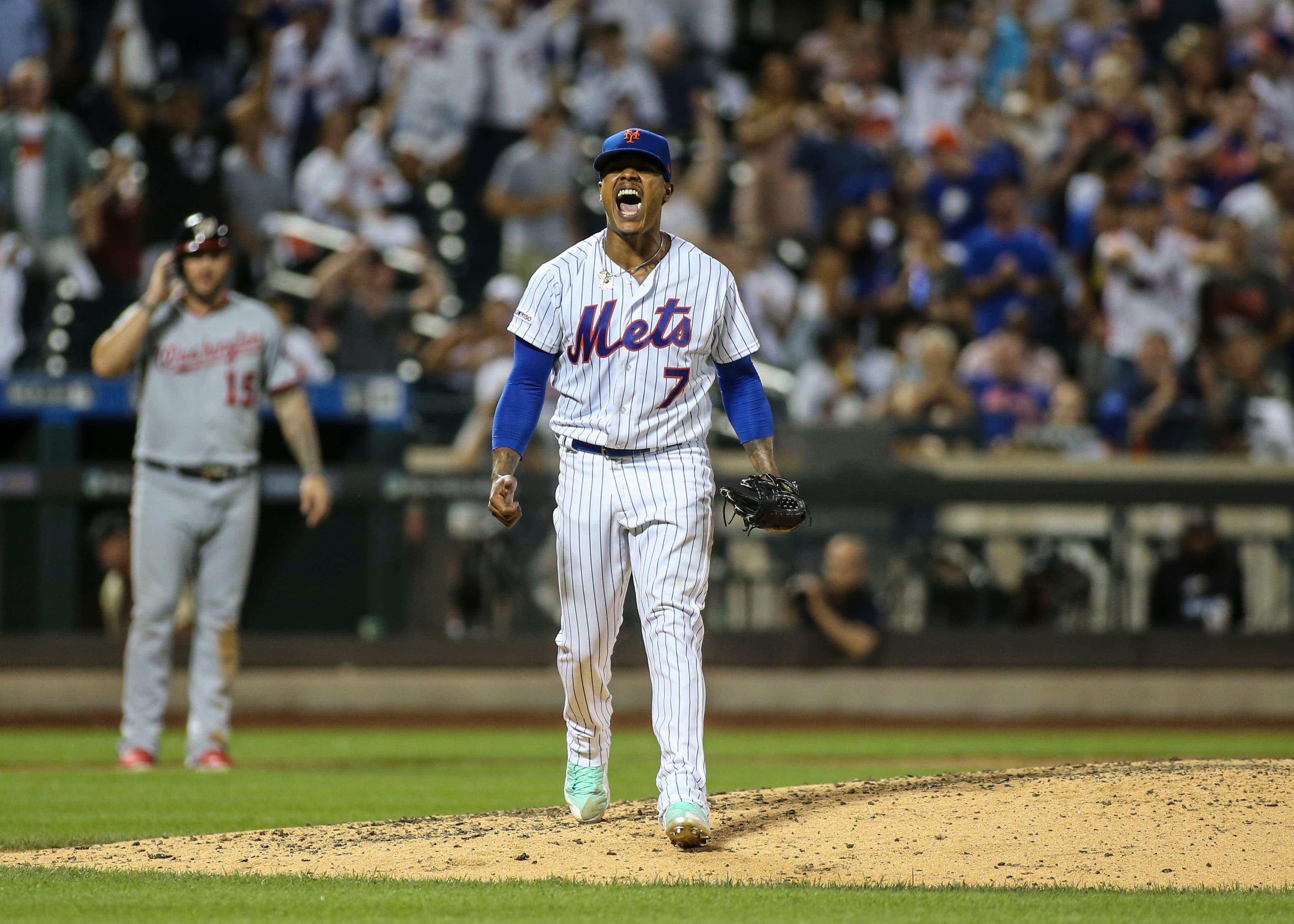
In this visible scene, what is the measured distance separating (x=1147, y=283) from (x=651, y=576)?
398 inches

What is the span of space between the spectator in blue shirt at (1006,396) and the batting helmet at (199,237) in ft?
20.9

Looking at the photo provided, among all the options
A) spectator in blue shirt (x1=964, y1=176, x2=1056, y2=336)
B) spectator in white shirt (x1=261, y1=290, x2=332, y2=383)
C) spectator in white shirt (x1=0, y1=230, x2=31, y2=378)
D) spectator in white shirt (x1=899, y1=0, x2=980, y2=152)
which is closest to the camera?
spectator in white shirt (x1=261, y1=290, x2=332, y2=383)

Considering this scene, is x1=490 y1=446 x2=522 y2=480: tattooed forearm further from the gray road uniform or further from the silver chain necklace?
the gray road uniform

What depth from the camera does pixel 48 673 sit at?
36.8ft

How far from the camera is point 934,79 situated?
1678 centimetres

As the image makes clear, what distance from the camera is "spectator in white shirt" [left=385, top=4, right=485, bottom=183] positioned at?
14992 mm

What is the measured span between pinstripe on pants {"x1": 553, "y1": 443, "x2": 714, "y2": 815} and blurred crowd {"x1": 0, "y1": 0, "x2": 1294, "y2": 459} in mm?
6894

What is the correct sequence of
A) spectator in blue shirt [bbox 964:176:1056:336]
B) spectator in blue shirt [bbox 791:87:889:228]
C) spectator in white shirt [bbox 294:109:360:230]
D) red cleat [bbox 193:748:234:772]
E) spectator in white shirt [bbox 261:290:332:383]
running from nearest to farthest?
red cleat [bbox 193:748:234:772], spectator in white shirt [bbox 261:290:332:383], spectator in blue shirt [bbox 964:176:1056:336], spectator in white shirt [bbox 294:109:360:230], spectator in blue shirt [bbox 791:87:889:228]

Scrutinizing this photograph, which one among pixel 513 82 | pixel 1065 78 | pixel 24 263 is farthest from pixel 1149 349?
pixel 24 263

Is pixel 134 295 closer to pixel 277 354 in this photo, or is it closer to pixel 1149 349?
pixel 277 354

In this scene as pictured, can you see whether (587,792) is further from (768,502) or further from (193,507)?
(193,507)

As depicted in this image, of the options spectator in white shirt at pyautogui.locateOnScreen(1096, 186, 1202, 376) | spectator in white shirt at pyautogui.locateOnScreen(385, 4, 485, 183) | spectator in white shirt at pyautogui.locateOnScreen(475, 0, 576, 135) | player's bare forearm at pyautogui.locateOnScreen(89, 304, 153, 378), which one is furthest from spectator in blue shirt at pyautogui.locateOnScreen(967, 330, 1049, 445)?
player's bare forearm at pyautogui.locateOnScreen(89, 304, 153, 378)

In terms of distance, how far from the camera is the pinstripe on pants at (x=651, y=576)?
514cm

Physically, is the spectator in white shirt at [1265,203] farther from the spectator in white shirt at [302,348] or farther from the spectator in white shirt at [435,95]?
the spectator in white shirt at [302,348]
